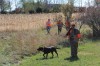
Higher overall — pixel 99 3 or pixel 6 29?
pixel 99 3

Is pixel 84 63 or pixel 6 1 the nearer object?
pixel 84 63

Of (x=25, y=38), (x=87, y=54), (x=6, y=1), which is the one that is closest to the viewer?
(x=87, y=54)

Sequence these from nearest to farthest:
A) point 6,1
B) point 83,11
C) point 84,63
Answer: point 84,63 < point 83,11 < point 6,1

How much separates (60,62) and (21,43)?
5.18 meters

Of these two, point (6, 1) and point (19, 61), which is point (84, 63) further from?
point (6, 1)

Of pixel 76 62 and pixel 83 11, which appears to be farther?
pixel 83 11

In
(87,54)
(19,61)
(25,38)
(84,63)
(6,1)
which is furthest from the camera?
(6,1)

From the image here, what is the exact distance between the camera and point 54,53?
Result: 20.9 meters

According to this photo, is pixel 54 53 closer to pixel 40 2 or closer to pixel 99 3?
pixel 99 3

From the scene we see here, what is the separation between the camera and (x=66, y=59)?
18375 mm

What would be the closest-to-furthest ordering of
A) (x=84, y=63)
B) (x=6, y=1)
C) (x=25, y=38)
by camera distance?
(x=84, y=63) < (x=25, y=38) < (x=6, y=1)

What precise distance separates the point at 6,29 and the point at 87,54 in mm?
15957

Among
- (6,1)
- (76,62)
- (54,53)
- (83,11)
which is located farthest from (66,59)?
(6,1)

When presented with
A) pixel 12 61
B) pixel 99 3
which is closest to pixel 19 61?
pixel 12 61
